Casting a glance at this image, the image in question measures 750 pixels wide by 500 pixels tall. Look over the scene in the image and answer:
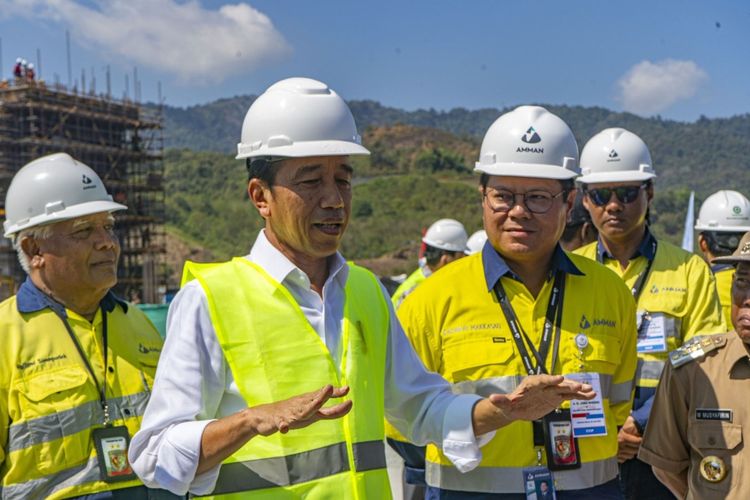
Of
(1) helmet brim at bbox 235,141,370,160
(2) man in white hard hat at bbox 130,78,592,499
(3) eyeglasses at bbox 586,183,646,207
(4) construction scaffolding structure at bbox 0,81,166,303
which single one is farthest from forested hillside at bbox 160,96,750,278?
(1) helmet brim at bbox 235,141,370,160

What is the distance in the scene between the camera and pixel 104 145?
58625mm

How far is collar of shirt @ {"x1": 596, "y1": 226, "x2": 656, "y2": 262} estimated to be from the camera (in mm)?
4969

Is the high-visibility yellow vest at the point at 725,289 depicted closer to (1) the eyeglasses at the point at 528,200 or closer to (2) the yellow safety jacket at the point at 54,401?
(1) the eyeglasses at the point at 528,200

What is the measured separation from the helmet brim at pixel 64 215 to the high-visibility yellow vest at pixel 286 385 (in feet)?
4.87

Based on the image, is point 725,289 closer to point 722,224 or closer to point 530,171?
point 722,224

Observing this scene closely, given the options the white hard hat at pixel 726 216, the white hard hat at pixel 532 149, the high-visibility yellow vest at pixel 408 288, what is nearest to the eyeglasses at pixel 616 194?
the white hard hat at pixel 532 149

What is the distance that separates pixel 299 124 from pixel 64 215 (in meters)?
1.75

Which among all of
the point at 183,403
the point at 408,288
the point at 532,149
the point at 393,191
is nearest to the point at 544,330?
the point at 532,149

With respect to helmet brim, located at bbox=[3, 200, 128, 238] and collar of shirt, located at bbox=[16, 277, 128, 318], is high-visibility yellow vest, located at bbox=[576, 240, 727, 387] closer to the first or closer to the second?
helmet brim, located at bbox=[3, 200, 128, 238]

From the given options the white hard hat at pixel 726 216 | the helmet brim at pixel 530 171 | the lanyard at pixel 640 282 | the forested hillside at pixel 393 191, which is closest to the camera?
the helmet brim at pixel 530 171

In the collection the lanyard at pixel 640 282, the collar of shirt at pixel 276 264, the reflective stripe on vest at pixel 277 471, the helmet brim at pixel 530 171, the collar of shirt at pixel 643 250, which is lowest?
the reflective stripe on vest at pixel 277 471

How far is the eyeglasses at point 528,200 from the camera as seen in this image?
3.75 m

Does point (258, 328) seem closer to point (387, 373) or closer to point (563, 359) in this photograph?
point (387, 373)

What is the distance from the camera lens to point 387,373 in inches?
123
